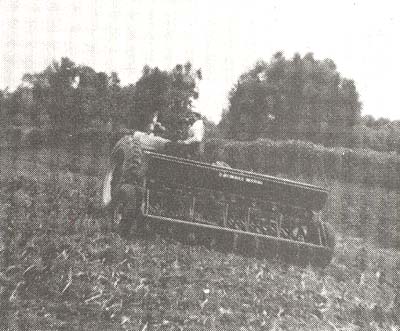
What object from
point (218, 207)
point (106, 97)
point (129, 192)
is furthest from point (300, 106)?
point (129, 192)

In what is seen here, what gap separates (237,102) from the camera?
4097 centimetres

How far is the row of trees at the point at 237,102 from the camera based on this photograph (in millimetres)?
29547

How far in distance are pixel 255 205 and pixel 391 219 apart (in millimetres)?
7827

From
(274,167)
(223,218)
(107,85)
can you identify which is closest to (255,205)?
(223,218)

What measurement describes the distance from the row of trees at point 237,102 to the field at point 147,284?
64.5 feet

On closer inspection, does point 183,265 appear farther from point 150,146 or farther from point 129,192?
point 150,146

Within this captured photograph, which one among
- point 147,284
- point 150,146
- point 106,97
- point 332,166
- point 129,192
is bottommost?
point 147,284

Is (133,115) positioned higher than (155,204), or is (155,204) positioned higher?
(133,115)

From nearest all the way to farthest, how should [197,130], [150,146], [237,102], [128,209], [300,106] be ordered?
[128,209] → [150,146] → [197,130] → [300,106] → [237,102]

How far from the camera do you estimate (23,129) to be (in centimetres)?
3281

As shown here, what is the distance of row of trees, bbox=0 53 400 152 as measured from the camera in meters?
29.5

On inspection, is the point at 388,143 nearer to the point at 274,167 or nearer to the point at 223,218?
the point at 274,167

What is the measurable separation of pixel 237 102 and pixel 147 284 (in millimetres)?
36162

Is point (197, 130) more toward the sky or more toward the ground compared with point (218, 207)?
more toward the sky
